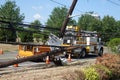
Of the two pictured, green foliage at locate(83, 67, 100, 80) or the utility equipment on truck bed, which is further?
the utility equipment on truck bed

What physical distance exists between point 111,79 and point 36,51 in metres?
10.5

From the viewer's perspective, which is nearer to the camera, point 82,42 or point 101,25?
point 82,42

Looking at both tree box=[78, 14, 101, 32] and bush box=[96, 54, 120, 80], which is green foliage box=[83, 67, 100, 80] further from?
tree box=[78, 14, 101, 32]

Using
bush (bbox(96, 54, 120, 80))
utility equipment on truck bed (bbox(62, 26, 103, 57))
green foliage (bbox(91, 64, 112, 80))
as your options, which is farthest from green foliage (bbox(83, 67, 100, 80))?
utility equipment on truck bed (bbox(62, 26, 103, 57))

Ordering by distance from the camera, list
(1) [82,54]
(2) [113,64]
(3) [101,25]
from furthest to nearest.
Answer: (3) [101,25], (1) [82,54], (2) [113,64]

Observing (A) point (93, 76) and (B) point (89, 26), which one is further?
(B) point (89, 26)

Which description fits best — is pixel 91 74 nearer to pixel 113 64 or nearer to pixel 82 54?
pixel 113 64

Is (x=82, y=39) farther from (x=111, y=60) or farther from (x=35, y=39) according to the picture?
(x=35, y=39)

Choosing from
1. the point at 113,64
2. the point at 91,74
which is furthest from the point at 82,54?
the point at 91,74

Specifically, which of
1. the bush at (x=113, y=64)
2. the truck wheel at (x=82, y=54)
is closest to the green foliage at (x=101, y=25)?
the truck wheel at (x=82, y=54)

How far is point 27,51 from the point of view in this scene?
25.6 m

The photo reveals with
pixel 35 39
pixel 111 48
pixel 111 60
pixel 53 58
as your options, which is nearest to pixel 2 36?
pixel 35 39

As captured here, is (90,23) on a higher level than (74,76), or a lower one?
higher

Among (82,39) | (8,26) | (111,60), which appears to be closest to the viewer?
(8,26)
